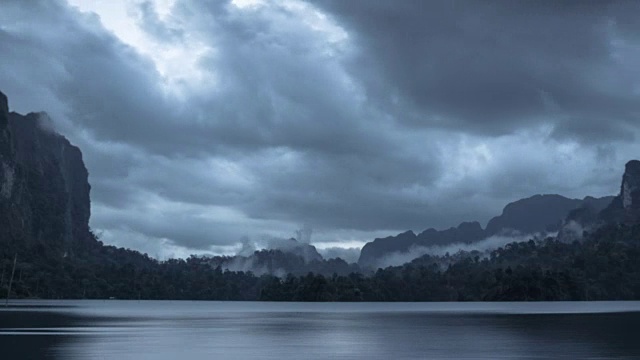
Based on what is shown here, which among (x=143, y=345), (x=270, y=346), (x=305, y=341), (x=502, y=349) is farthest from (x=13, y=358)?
(x=502, y=349)

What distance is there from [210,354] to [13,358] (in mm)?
12697

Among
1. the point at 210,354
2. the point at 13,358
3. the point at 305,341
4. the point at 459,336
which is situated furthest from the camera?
the point at 459,336

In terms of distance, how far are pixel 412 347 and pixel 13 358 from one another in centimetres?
2803

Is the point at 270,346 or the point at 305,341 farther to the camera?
the point at 305,341

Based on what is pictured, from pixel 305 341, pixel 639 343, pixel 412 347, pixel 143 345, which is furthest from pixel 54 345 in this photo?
pixel 639 343

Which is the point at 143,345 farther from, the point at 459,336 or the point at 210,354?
the point at 459,336

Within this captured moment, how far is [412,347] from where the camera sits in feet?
189

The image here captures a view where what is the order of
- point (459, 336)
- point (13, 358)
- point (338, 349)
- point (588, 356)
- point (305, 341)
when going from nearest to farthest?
point (13, 358)
point (588, 356)
point (338, 349)
point (305, 341)
point (459, 336)

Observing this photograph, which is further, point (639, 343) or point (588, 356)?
point (639, 343)

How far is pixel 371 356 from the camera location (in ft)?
164

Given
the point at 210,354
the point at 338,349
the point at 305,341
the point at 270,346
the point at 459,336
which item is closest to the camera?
the point at 210,354

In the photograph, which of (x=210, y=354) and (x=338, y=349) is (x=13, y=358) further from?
(x=338, y=349)

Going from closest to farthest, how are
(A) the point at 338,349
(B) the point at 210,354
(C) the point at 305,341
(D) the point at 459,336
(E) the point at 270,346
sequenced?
(B) the point at 210,354 → (A) the point at 338,349 → (E) the point at 270,346 → (C) the point at 305,341 → (D) the point at 459,336

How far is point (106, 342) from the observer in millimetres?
64312
